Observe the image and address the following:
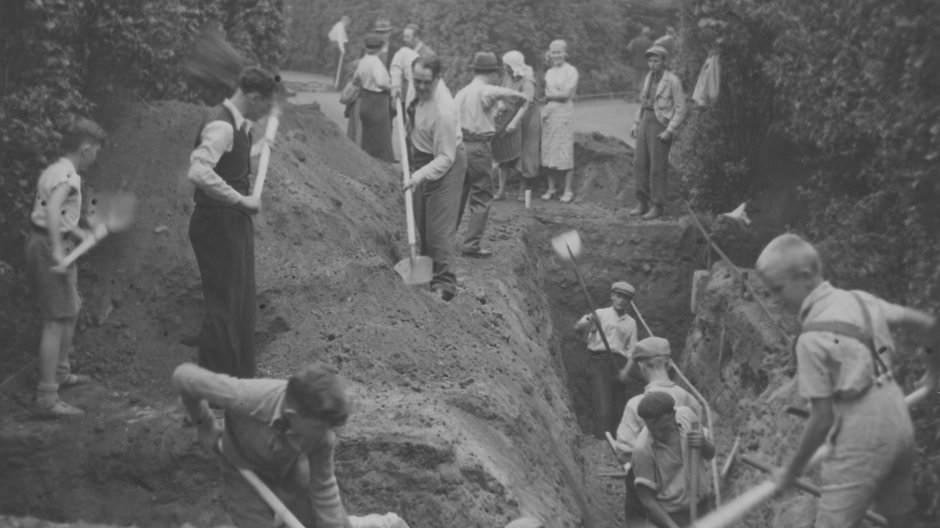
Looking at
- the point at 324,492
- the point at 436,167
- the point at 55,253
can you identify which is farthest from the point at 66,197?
the point at 324,492

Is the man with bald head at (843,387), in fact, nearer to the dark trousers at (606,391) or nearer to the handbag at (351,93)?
the dark trousers at (606,391)

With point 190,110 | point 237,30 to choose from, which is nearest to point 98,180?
point 190,110

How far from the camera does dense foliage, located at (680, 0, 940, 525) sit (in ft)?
30.9

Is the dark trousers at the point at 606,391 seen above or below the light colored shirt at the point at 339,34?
below

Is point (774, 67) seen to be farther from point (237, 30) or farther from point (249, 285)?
point (249, 285)

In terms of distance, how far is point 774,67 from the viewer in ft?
46.6

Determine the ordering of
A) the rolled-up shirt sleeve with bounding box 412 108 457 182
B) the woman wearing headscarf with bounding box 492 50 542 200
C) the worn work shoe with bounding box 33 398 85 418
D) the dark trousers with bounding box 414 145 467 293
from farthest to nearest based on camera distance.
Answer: the woman wearing headscarf with bounding box 492 50 542 200
the dark trousers with bounding box 414 145 467 293
the rolled-up shirt sleeve with bounding box 412 108 457 182
the worn work shoe with bounding box 33 398 85 418

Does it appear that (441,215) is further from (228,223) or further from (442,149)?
(228,223)

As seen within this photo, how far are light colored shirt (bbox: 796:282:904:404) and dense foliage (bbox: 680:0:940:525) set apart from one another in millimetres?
2565

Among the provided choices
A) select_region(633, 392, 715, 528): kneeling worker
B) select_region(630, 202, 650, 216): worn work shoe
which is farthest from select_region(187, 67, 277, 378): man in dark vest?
select_region(630, 202, 650, 216): worn work shoe

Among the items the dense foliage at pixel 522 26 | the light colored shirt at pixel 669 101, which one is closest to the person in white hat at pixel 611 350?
the light colored shirt at pixel 669 101

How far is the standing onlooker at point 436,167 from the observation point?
11812 mm

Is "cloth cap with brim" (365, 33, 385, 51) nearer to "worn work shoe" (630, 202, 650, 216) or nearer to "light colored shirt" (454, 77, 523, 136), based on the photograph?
"worn work shoe" (630, 202, 650, 216)

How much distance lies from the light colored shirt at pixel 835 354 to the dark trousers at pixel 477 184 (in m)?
7.32
